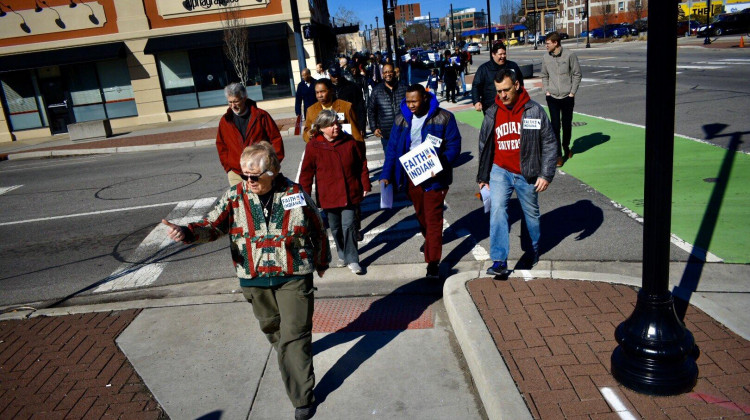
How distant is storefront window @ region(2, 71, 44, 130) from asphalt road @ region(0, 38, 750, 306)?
1240 cm

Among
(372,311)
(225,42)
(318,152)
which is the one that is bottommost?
(372,311)

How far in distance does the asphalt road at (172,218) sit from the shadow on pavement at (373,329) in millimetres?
541

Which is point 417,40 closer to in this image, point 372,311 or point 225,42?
point 225,42

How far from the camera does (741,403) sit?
3.23 meters

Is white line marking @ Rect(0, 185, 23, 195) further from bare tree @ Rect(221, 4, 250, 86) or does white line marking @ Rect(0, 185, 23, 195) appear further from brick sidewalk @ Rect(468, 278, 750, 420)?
brick sidewalk @ Rect(468, 278, 750, 420)

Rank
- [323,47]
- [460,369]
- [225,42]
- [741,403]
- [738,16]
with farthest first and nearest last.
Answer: [738,16]
[323,47]
[225,42]
[460,369]
[741,403]

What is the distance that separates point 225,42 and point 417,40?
87.9m

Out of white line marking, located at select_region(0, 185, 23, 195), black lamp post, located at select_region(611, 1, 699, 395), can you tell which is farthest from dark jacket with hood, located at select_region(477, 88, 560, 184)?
white line marking, located at select_region(0, 185, 23, 195)

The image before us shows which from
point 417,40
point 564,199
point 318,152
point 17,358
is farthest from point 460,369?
point 417,40

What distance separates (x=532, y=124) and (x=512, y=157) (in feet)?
1.15

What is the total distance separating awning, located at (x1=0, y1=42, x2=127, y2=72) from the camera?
23780mm

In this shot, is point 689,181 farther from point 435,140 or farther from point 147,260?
point 147,260

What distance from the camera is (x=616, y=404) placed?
3350mm

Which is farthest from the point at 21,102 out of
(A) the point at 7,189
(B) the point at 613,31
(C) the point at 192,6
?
(B) the point at 613,31
